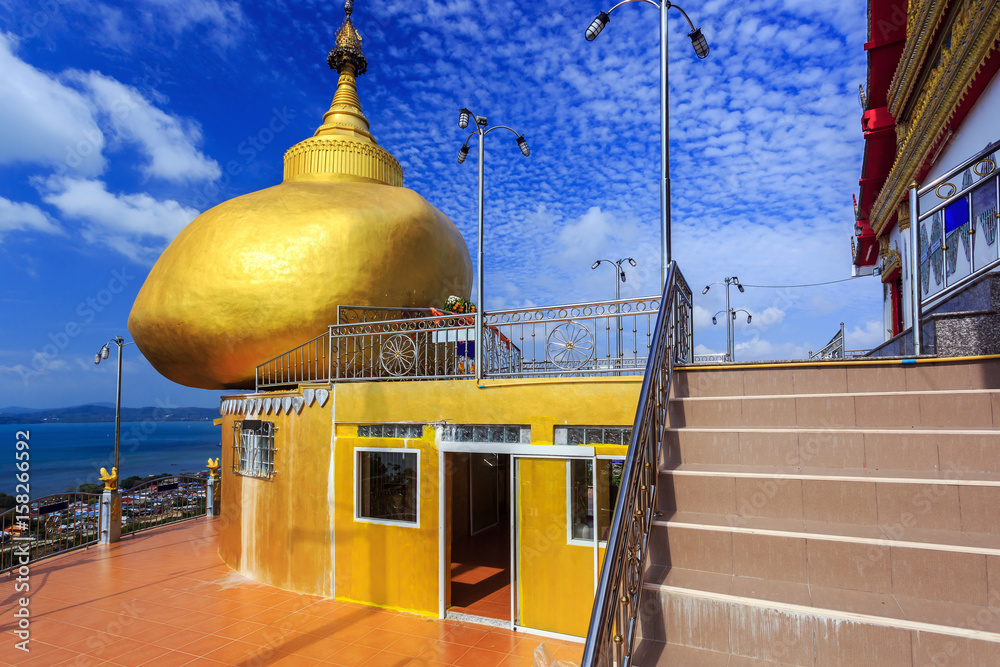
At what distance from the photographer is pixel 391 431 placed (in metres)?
8.28

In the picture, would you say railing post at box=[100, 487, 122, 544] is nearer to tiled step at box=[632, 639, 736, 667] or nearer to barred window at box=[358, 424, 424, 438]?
barred window at box=[358, 424, 424, 438]

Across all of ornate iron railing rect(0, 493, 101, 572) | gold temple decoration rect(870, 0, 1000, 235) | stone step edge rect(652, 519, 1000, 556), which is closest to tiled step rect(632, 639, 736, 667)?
stone step edge rect(652, 519, 1000, 556)

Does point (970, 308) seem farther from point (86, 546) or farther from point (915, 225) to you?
point (86, 546)

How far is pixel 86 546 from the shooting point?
1205 cm

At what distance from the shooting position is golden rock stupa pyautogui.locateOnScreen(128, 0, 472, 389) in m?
11.1

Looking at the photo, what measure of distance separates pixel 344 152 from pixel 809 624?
14.5 m

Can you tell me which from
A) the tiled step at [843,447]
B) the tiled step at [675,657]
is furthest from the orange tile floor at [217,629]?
the tiled step at [675,657]

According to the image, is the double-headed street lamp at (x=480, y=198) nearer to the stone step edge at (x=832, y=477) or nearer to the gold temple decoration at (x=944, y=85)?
the stone step edge at (x=832, y=477)

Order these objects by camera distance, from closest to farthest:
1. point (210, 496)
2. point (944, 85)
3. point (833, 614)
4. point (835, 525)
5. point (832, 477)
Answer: point (833, 614) → point (835, 525) → point (832, 477) → point (944, 85) → point (210, 496)

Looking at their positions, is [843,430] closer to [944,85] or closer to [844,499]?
[844,499]

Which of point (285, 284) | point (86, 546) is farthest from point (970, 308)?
point (86, 546)

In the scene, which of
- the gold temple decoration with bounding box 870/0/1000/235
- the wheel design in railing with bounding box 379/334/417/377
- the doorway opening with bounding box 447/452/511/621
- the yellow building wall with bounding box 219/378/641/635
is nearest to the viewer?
the gold temple decoration with bounding box 870/0/1000/235

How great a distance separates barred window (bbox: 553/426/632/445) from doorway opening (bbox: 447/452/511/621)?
1.88 m

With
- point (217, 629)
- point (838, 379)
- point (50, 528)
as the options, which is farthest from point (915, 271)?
point (50, 528)
